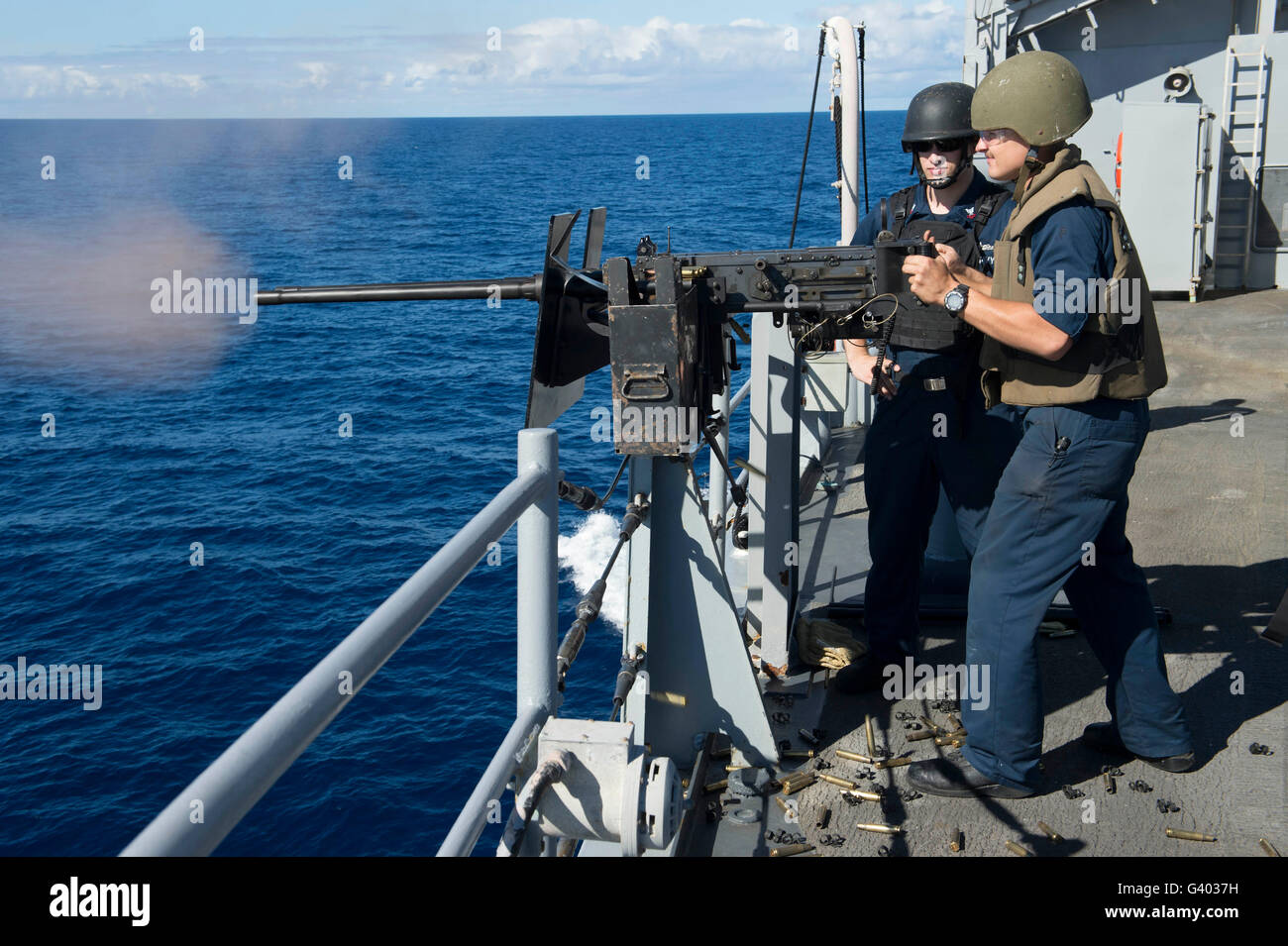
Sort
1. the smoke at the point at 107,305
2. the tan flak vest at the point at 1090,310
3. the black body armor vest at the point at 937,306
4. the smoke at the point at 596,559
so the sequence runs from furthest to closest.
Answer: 1. the smoke at the point at 107,305
2. the smoke at the point at 596,559
3. the black body armor vest at the point at 937,306
4. the tan flak vest at the point at 1090,310

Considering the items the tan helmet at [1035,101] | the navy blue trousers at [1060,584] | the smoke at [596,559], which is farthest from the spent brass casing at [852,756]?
the smoke at [596,559]

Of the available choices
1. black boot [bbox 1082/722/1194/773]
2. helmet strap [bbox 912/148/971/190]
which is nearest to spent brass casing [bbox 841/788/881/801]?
black boot [bbox 1082/722/1194/773]

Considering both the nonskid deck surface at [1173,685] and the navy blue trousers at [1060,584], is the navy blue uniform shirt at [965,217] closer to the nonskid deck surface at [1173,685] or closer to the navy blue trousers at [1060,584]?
the navy blue trousers at [1060,584]

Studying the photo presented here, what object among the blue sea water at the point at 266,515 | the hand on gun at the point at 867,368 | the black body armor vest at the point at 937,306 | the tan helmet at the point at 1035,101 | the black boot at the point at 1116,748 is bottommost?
the blue sea water at the point at 266,515

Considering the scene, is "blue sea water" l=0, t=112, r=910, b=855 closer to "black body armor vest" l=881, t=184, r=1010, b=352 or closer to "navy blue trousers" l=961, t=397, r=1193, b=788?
"navy blue trousers" l=961, t=397, r=1193, b=788

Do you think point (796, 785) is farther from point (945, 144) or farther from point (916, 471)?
point (945, 144)

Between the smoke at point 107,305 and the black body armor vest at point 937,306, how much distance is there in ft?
109

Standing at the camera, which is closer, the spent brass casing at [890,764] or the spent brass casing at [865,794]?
the spent brass casing at [865,794]

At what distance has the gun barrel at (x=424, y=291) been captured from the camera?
4.06 meters

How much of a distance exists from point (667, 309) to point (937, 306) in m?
1.03

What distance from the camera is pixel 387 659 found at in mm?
1723

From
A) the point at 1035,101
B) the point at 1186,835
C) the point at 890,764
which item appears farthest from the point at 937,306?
the point at 1186,835

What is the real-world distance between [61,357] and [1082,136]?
3326 cm

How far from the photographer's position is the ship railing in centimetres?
131
